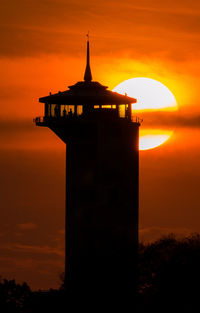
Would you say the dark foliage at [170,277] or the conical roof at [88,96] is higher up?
the conical roof at [88,96]

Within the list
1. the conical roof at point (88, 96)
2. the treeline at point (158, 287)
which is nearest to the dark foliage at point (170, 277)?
the treeline at point (158, 287)

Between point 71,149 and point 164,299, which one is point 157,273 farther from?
point 71,149

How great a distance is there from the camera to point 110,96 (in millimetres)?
112625

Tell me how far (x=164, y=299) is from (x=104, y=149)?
1500 cm

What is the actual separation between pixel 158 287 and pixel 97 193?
1095 centimetres

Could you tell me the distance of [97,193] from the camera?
112 meters

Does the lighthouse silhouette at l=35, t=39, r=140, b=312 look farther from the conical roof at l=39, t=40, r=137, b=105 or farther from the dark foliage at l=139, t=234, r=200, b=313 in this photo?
the dark foliage at l=139, t=234, r=200, b=313

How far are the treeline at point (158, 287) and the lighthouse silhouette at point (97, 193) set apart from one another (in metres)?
2.89

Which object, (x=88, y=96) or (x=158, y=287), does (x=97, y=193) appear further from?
(x=158, y=287)

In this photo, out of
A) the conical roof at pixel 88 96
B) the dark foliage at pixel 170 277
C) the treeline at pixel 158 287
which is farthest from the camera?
the conical roof at pixel 88 96

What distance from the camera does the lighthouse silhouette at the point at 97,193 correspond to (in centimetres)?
11212

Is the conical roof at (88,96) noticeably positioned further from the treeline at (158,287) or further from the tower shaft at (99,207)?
the treeline at (158,287)

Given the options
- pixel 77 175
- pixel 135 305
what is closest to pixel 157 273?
pixel 135 305

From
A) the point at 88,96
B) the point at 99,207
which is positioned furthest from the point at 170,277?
the point at 88,96
